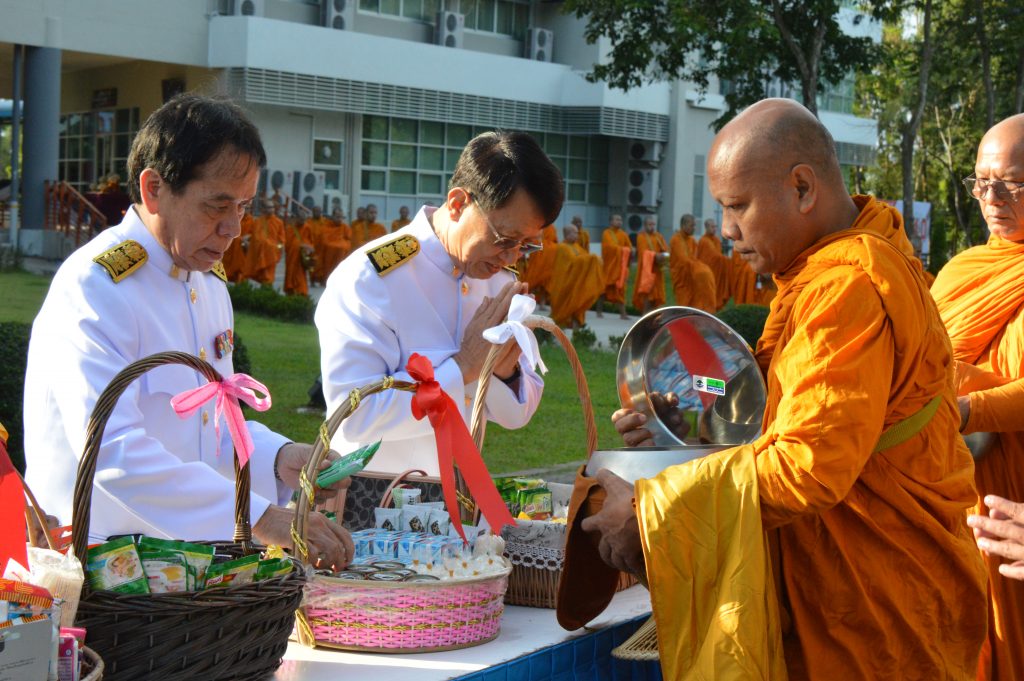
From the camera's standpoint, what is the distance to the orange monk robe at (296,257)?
20.5 m

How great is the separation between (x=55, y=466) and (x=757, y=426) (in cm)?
129

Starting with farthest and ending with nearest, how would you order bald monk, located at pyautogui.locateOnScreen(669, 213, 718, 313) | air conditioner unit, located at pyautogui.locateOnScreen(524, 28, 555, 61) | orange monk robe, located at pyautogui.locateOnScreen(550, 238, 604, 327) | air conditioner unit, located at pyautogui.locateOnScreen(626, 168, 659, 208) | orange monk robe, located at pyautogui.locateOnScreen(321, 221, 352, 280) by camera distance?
air conditioner unit, located at pyautogui.locateOnScreen(626, 168, 659, 208) → air conditioner unit, located at pyautogui.locateOnScreen(524, 28, 555, 61) → orange monk robe, located at pyautogui.locateOnScreen(321, 221, 352, 280) → bald monk, located at pyautogui.locateOnScreen(669, 213, 718, 313) → orange monk robe, located at pyautogui.locateOnScreen(550, 238, 604, 327)

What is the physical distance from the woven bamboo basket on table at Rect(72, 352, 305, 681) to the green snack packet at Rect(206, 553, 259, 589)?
0.14 ft

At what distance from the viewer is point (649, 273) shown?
19875mm

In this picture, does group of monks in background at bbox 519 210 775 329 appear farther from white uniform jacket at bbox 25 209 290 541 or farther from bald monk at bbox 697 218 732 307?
white uniform jacket at bbox 25 209 290 541

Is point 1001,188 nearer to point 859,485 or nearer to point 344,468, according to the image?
point 859,485

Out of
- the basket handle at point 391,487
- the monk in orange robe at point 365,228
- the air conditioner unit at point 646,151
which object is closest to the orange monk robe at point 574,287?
the monk in orange robe at point 365,228

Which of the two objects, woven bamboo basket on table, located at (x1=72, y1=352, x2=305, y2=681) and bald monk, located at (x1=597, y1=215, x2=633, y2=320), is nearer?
woven bamboo basket on table, located at (x1=72, y1=352, x2=305, y2=681)

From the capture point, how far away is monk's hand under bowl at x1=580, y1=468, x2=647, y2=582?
209cm

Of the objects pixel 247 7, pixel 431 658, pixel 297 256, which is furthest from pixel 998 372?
pixel 247 7

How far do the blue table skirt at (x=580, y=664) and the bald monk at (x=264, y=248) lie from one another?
1847cm

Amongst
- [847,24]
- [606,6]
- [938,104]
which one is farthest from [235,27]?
[847,24]

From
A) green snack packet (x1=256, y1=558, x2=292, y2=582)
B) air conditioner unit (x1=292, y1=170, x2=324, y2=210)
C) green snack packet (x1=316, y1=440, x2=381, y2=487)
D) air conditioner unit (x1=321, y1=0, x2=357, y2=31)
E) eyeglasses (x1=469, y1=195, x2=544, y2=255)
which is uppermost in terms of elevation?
air conditioner unit (x1=321, y1=0, x2=357, y2=31)

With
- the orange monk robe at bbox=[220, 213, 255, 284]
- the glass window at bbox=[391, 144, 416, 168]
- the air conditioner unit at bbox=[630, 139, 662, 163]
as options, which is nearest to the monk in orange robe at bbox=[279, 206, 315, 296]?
the orange monk robe at bbox=[220, 213, 255, 284]
